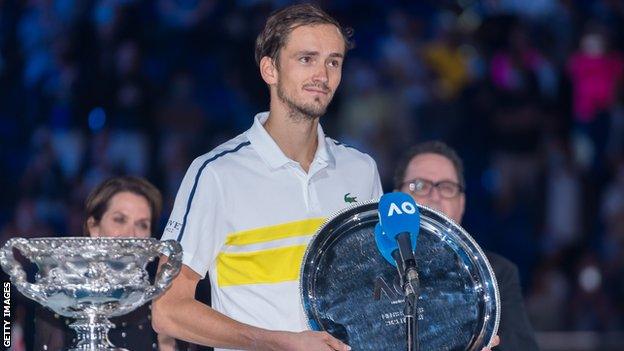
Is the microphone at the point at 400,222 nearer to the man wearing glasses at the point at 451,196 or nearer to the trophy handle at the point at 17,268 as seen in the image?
the trophy handle at the point at 17,268

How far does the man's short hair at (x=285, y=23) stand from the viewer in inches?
152

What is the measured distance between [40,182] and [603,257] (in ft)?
12.5

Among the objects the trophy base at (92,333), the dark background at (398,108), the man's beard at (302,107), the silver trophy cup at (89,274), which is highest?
the dark background at (398,108)

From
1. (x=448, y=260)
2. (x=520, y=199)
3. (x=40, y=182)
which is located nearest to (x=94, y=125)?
(x=40, y=182)

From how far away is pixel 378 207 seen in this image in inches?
135

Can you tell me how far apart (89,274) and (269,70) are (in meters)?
0.99

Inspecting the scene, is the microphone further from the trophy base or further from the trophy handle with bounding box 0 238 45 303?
the trophy handle with bounding box 0 238 45 303

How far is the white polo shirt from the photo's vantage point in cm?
378

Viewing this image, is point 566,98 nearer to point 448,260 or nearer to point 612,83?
point 612,83

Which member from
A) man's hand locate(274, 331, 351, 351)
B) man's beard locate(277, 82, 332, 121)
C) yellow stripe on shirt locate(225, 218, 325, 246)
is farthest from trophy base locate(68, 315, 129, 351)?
man's beard locate(277, 82, 332, 121)

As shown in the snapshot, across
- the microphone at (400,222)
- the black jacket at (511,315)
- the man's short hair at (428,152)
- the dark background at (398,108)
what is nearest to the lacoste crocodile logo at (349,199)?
the microphone at (400,222)

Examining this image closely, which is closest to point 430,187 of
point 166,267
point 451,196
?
point 451,196

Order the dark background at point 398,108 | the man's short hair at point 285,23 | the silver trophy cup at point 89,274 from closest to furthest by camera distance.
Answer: the silver trophy cup at point 89,274 < the man's short hair at point 285,23 < the dark background at point 398,108

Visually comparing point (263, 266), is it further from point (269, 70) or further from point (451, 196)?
point (451, 196)
